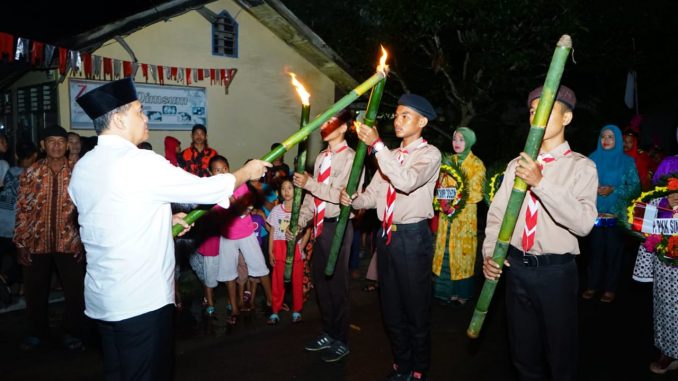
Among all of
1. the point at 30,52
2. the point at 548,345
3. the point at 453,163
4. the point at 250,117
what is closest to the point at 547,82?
the point at 548,345

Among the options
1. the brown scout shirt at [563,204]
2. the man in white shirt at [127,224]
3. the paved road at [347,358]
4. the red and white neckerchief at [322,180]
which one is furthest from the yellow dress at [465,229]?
the man in white shirt at [127,224]

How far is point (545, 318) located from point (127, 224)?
270 centimetres

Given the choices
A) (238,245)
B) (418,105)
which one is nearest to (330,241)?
(418,105)

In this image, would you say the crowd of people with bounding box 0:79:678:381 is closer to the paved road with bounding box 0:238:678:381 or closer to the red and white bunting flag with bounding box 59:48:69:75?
the paved road with bounding box 0:238:678:381

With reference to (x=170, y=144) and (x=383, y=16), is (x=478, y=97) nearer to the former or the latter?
(x=383, y=16)

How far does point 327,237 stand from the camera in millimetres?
4938

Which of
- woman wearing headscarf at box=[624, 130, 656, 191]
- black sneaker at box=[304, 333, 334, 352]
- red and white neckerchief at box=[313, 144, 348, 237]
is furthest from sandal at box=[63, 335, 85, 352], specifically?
woman wearing headscarf at box=[624, 130, 656, 191]

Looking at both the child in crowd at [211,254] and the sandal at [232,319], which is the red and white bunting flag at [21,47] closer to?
the child in crowd at [211,254]

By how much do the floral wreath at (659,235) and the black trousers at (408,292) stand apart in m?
1.90

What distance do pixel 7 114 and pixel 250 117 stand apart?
17.4 feet

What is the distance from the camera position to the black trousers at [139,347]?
116 inches

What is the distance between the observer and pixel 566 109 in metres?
3.21

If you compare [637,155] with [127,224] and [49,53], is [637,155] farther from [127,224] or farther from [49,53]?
[49,53]

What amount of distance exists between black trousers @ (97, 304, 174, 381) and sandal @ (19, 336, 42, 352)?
2.82 m
